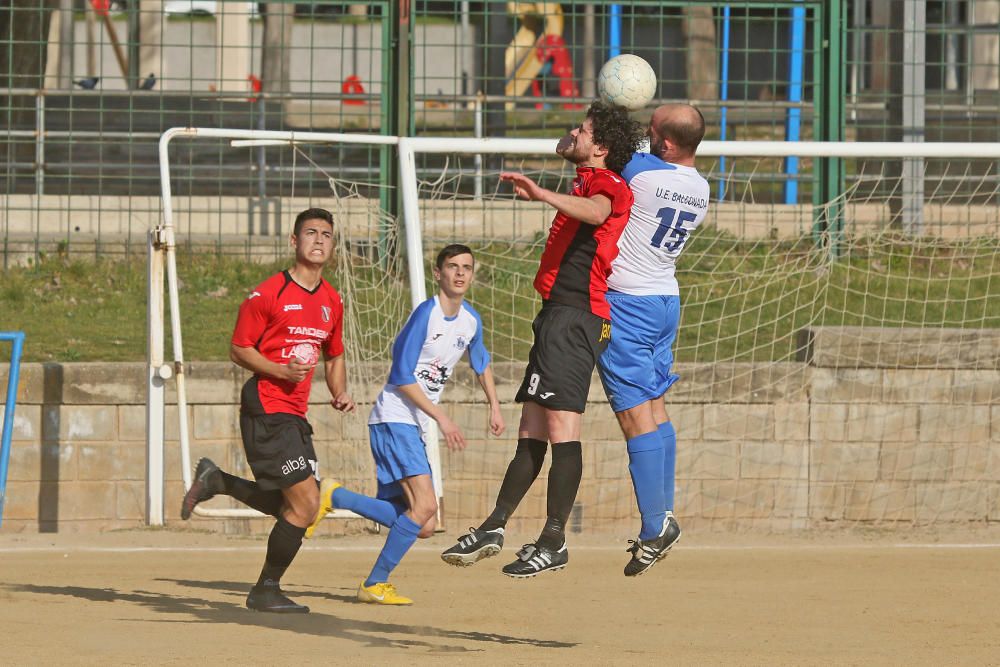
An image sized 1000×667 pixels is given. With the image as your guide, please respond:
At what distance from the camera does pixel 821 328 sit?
11.2 meters

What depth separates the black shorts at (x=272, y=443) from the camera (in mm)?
7664

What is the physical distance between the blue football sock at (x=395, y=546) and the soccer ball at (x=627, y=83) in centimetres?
263

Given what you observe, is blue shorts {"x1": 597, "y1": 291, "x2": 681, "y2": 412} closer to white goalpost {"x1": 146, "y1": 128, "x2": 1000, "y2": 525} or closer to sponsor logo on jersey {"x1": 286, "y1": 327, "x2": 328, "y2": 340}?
sponsor logo on jersey {"x1": 286, "y1": 327, "x2": 328, "y2": 340}

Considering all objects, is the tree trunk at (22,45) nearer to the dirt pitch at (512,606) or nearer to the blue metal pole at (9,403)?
the blue metal pole at (9,403)

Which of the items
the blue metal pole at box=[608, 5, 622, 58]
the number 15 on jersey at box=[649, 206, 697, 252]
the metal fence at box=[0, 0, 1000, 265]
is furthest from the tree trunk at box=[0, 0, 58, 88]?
the number 15 on jersey at box=[649, 206, 697, 252]

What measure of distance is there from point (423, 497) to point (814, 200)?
6.95 m

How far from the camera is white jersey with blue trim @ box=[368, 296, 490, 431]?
26.4 feet

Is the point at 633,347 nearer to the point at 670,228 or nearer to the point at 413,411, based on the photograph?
the point at 670,228

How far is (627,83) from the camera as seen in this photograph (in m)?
7.04

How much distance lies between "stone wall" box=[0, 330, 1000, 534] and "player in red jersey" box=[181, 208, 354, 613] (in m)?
Result: 2.85

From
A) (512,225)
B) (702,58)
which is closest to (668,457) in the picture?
(512,225)

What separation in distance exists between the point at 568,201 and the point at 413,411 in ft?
7.42

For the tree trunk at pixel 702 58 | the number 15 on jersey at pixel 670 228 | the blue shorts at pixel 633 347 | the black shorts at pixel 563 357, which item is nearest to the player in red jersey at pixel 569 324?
the black shorts at pixel 563 357

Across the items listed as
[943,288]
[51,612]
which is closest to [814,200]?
[943,288]
